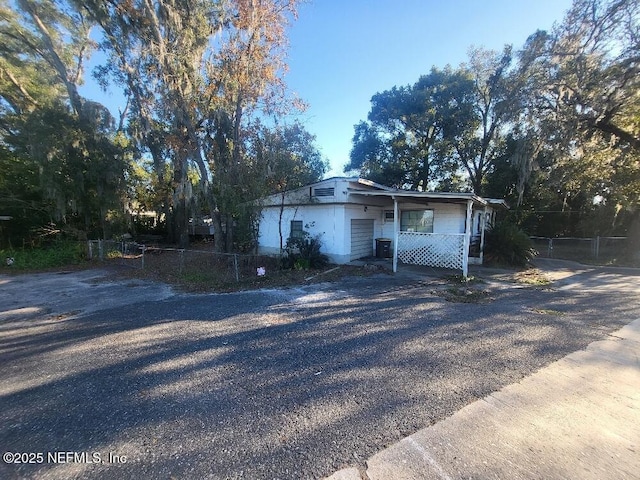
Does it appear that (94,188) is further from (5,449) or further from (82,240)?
(5,449)

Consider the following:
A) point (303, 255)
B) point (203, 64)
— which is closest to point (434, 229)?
point (303, 255)

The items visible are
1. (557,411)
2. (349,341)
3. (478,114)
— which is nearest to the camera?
→ (557,411)

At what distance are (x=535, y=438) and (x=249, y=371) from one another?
278 centimetres

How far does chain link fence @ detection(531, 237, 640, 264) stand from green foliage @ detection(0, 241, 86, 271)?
831 inches

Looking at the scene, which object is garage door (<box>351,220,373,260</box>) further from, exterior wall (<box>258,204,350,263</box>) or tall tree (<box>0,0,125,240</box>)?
tall tree (<box>0,0,125,240</box>)

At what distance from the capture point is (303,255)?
10.3 m

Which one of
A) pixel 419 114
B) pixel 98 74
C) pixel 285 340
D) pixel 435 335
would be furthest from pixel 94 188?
pixel 419 114

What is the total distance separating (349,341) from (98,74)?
17561mm

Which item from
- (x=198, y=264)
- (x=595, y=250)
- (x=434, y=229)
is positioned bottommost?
(x=198, y=264)

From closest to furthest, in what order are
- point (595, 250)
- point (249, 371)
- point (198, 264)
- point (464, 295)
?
point (249, 371) → point (464, 295) → point (198, 264) → point (595, 250)

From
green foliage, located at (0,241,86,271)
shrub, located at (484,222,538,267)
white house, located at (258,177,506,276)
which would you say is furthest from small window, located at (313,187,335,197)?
green foliage, located at (0,241,86,271)

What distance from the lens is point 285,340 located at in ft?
13.8

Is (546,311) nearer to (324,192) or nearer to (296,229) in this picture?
(324,192)

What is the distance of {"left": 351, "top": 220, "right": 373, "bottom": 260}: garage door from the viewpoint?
11336 mm
